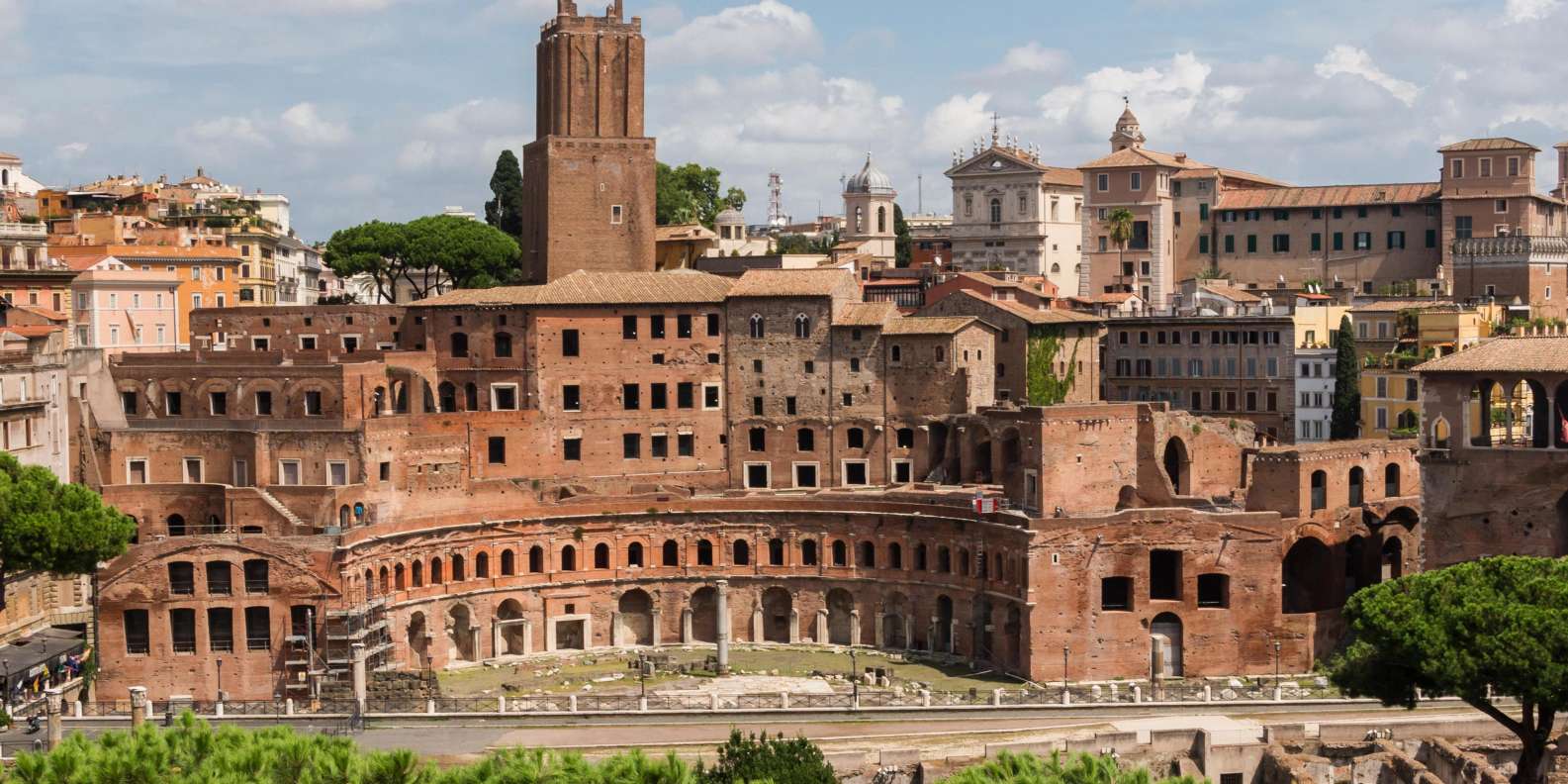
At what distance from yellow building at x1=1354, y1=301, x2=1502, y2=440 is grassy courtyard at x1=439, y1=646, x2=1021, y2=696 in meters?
18.6

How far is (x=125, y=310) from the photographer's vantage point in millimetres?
83188

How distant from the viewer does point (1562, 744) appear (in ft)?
173

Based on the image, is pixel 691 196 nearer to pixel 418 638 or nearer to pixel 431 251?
pixel 431 251

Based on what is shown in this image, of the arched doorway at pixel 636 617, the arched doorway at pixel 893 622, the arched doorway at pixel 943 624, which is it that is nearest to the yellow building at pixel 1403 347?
the arched doorway at pixel 943 624

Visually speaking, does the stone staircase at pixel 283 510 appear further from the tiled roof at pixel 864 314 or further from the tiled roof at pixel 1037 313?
the tiled roof at pixel 1037 313

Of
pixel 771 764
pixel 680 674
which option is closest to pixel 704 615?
pixel 680 674

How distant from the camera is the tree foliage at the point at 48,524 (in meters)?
59.5

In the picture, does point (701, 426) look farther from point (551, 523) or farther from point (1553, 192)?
point (1553, 192)

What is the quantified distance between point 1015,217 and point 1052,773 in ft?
198

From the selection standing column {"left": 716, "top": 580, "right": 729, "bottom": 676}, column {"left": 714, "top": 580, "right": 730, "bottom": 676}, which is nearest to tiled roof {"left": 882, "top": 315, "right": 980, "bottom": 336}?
column {"left": 714, "top": 580, "right": 730, "bottom": 676}

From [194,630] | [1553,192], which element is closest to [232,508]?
A: [194,630]

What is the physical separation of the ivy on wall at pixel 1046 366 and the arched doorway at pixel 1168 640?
42.3ft

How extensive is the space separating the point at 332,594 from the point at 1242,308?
39.2 metres

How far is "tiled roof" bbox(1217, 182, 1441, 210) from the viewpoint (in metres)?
95.2
